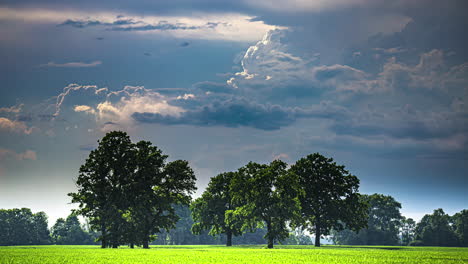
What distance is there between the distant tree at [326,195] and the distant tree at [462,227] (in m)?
59.5

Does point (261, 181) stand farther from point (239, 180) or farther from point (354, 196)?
point (354, 196)


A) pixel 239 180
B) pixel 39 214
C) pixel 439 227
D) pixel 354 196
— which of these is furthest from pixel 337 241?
pixel 39 214

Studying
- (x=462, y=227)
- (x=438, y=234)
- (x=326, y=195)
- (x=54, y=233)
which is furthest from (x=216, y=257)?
(x=54, y=233)

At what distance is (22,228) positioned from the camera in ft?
526

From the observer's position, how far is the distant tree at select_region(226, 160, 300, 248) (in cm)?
9225

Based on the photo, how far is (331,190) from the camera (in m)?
105

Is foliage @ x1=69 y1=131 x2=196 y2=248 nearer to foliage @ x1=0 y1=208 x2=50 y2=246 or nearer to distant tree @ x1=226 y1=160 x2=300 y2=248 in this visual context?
distant tree @ x1=226 y1=160 x2=300 y2=248

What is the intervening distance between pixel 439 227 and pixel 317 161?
223 ft

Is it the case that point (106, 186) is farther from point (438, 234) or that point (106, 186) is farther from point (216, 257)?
point (438, 234)

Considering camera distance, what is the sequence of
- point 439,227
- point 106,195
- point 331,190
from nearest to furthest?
point 106,195 < point 331,190 < point 439,227

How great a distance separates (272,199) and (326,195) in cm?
1705

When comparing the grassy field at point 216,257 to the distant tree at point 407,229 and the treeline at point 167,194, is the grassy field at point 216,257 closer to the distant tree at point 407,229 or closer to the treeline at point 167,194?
the treeline at point 167,194

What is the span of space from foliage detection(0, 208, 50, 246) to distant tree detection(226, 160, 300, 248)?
93332 millimetres

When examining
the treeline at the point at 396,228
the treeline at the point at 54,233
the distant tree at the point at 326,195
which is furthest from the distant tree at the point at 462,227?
the distant tree at the point at 326,195
